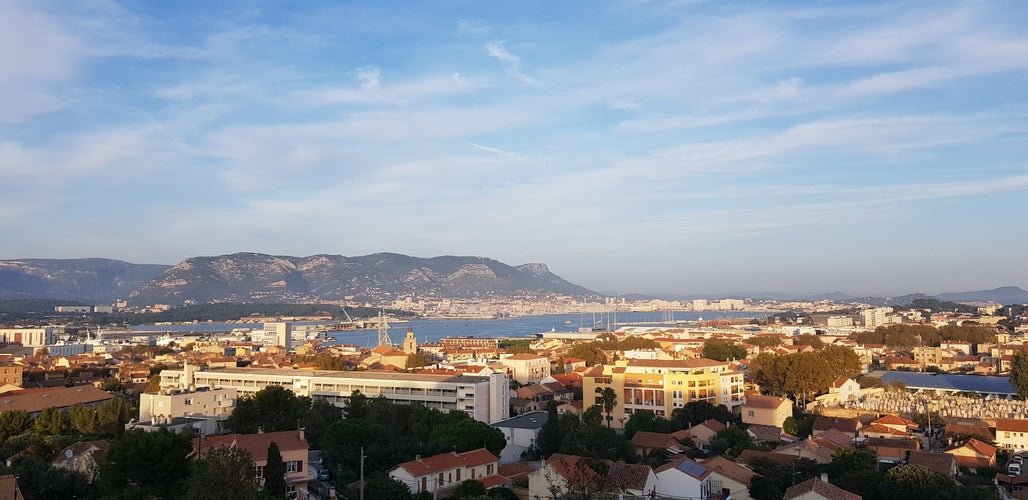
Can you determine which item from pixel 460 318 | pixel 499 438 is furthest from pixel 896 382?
pixel 460 318

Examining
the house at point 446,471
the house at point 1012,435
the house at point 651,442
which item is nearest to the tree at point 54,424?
the house at point 446,471

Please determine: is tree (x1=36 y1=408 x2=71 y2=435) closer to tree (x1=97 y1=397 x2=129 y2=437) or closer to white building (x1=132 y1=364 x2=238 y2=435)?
tree (x1=97 y1=397 x2=129 y2=437)

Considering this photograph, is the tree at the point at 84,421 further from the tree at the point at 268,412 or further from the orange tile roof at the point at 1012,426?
the orange tile roof at the point at 1012,426

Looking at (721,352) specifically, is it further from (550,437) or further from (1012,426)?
(550,437)

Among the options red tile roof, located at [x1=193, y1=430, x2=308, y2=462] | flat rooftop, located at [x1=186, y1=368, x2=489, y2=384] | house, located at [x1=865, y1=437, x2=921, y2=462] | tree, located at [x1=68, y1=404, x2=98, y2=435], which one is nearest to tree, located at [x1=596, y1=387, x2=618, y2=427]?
flat rooftop, located at [x1=186, y1=368, x2=489, y2=384]

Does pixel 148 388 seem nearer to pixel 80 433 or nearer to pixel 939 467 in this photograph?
pixel 80 433
